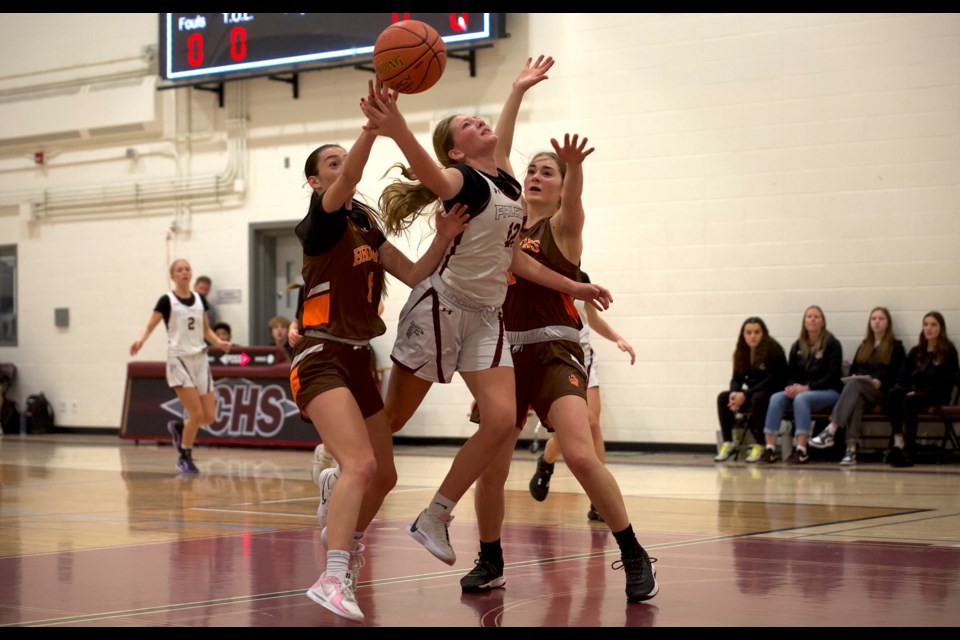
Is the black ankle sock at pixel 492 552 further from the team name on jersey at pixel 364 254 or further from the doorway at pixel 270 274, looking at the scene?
the doorway at pixel 270 274

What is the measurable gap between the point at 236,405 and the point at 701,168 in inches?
226

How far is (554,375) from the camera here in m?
4.48

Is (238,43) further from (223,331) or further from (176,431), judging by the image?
(176,431)

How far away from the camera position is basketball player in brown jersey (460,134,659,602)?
13.8 ft

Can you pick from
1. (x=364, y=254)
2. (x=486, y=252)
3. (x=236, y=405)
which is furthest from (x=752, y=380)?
(x=364, y=254)

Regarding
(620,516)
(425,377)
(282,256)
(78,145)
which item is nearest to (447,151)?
(425,377)

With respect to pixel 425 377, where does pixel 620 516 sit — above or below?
below

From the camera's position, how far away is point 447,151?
4.39m

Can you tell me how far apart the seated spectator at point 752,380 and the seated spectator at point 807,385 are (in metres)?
0.14

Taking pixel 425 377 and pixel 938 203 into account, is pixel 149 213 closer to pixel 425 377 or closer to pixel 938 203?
pixel 938 203

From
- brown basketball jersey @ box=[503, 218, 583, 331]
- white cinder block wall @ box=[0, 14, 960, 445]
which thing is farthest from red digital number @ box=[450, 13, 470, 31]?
brown basketball jersey @ box=[503, 218, 583, 331]

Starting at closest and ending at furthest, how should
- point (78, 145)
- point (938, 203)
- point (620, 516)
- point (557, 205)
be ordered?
point (620, 516)
point (557, 205)
point (938, 203)
point (78, 145)
